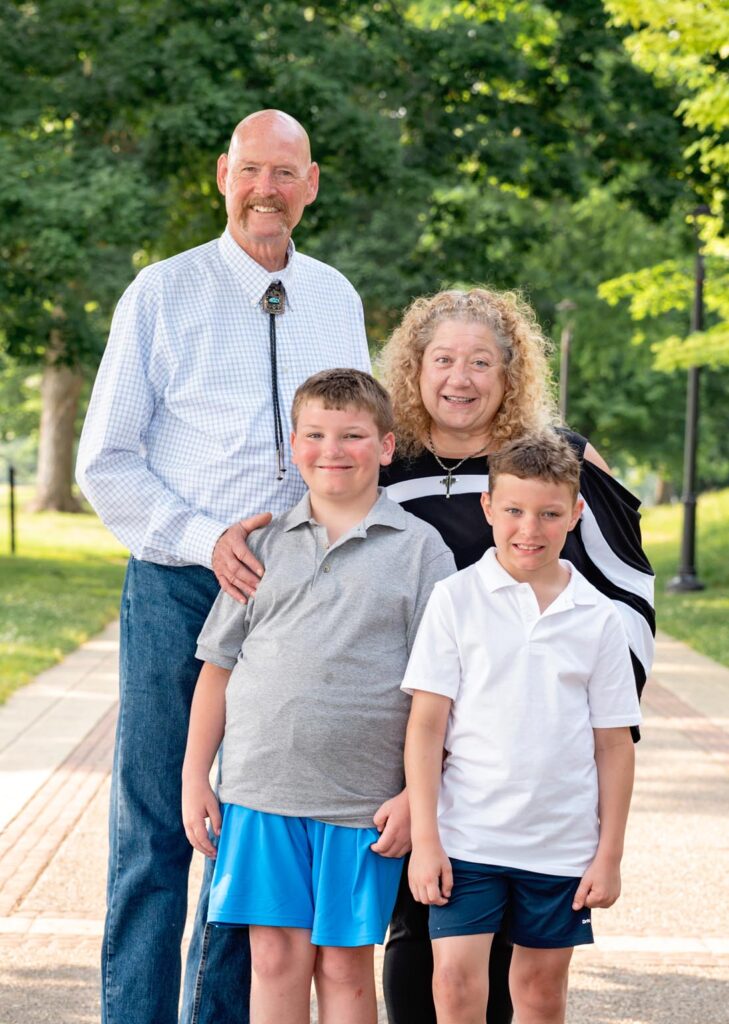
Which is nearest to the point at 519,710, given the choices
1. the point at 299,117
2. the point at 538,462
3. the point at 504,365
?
the point at 538,462

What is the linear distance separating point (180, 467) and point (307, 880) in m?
0.93

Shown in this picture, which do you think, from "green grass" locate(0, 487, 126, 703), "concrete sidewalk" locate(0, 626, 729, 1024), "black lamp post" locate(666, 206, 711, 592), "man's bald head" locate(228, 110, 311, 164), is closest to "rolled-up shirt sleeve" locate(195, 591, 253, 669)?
"man's bald head" locate(228, 110, 311, 164)

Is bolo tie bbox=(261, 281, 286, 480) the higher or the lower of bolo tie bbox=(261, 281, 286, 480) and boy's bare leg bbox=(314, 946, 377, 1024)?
the higher

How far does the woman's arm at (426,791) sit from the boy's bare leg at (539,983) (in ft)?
0.89

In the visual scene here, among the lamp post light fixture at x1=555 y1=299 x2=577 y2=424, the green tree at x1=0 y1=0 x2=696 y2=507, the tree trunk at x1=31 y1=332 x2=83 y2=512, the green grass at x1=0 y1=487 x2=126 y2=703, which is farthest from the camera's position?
the tree trunk at x1=31 y1=332 x2=83 y2=512

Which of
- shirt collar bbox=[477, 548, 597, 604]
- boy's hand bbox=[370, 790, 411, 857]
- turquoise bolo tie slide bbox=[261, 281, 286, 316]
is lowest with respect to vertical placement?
boy's hand bbox=[370, 790, 411, 857]

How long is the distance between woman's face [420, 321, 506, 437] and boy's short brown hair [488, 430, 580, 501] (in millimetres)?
230

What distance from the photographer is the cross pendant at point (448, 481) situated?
3.30 m

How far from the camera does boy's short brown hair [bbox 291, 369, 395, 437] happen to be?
306 cm

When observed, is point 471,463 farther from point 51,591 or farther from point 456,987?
point 51,591

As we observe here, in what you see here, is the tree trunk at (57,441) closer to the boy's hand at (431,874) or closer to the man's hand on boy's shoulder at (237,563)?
the man's hand on boy's shoulder at (237,563)

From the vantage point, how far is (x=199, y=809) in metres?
3.13

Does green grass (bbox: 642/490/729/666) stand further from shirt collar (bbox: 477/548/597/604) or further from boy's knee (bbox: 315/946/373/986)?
boy's knee (bbox: 315/946/373/986)

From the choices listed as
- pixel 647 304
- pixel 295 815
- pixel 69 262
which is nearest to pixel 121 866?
pixel 295 815
